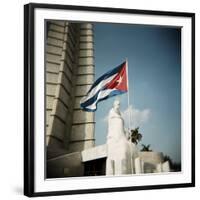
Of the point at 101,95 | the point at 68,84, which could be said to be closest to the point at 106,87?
the point at 101,95

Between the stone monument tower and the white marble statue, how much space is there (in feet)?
0.30

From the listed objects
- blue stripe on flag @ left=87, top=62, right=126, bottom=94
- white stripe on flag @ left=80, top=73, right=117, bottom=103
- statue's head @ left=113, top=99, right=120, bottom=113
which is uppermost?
blue stripe on flag @ left=87, top=62, right=126, bottom=94

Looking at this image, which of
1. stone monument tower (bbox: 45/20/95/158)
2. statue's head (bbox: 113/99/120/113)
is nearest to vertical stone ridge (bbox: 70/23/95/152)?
stone monument tower (bbox: 45/20/95/158)

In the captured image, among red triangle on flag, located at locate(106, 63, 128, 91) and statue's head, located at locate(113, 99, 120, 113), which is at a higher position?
red triangle on flag, located at locate(106, 63, 128, 91)

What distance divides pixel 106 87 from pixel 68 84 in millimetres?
174

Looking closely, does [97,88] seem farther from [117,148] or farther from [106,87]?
[117,148]

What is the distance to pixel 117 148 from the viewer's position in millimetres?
2580

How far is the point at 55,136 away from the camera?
2455mm

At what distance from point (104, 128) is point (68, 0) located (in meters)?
0.57

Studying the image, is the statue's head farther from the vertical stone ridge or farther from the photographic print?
the vertical stone ridge

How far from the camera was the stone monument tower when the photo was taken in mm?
2449

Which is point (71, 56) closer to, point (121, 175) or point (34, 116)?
point (34, 116)

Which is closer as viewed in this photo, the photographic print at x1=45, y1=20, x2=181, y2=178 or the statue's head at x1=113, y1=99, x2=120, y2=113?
the photographic print at x1=45, y1=20, x2=181, y2=178
